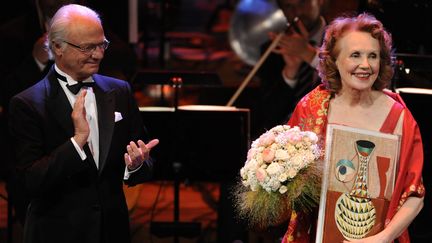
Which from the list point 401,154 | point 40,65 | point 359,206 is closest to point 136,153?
point 359,206

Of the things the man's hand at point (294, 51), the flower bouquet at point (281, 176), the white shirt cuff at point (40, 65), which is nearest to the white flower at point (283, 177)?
the flower bouquet at point (281, 176)

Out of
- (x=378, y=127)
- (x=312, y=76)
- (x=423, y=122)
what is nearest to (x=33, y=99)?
(x=378, y=127)

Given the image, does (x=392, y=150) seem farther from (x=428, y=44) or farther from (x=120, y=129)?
(x=428, y=44)

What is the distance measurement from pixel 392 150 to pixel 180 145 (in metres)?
2.33

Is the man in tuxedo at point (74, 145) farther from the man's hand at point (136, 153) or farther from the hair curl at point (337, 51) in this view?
the hair curl at point (337, 51)

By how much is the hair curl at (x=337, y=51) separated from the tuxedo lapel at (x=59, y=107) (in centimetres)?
115

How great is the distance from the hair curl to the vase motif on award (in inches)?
13.6

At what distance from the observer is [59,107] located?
146 inches

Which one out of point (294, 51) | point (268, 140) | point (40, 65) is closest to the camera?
point (268, 140)

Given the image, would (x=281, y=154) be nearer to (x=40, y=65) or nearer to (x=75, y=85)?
(x=75, y=85)

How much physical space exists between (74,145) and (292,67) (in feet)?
9.81

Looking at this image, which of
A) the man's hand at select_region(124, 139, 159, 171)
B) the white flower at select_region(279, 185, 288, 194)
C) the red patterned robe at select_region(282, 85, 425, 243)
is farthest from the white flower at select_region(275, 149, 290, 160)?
the man's hand at select_region(124, 139, 159, 171)

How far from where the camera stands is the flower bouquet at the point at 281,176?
11.2 ft

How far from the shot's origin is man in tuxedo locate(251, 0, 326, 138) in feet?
20.4
